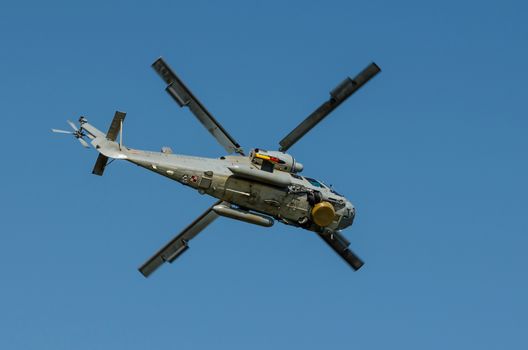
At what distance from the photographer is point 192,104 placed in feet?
188

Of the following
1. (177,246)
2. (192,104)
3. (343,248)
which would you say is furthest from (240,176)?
(343,248)

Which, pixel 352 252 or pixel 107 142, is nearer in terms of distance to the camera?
pixel 107 142

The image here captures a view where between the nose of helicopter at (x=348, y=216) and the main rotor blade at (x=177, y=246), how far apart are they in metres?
5.99

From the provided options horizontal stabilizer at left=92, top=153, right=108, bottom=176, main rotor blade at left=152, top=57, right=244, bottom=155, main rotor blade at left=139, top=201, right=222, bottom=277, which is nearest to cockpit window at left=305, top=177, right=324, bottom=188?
main rotor blade at left=152, top=57, right=244, bottom=155

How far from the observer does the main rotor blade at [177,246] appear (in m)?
58.4

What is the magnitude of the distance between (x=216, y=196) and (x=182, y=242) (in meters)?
4.38

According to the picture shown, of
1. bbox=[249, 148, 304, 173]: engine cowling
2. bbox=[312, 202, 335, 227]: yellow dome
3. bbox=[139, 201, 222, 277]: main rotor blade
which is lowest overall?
bbox=[312, 202, 335, 227]: yellow dome

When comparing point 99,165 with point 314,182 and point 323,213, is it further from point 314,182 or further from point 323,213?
point 323,213

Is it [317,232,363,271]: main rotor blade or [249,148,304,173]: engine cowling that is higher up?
[249,148,304,173]: engine cowling

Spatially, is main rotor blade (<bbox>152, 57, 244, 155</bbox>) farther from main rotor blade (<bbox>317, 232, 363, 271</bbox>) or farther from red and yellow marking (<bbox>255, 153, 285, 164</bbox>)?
main rotor blade (<bbox>317, 232, 363, 271</bbox>)

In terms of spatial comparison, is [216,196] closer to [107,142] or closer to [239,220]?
[239,220]

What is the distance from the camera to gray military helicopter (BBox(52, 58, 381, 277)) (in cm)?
5469

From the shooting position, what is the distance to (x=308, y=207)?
189 feet

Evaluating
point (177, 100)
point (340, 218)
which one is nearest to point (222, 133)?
point (177, 100)
